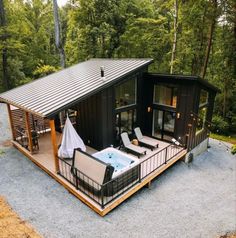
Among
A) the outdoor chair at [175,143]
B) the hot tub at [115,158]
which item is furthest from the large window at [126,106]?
the outdoor chair at [175,143]

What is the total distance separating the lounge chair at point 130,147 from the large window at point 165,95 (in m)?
2.50

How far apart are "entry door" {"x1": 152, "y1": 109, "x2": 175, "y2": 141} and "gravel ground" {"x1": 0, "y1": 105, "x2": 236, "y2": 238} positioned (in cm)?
193

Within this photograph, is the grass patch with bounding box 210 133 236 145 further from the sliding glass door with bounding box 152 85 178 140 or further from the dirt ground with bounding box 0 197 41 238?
the dirt ground with bounding box 0 197 41 238

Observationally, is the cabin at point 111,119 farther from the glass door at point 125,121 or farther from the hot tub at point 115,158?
the hot tub at point 115,158

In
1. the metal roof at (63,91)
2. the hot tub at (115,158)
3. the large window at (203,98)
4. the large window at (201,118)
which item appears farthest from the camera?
the large window at (201,118)

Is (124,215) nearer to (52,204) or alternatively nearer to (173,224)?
(173,224)

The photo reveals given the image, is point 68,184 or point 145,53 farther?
point 145,53

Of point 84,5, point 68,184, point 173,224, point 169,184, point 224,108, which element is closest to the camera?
point 173,224

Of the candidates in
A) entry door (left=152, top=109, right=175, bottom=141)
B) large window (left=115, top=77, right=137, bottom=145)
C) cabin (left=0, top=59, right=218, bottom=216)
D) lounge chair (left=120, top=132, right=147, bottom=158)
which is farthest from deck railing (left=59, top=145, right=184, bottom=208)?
entry door (left=152, top=109, right=175, bottom=141)

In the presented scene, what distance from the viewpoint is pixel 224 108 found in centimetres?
1623

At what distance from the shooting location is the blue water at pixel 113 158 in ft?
26.6

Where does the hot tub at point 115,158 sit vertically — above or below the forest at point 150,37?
below

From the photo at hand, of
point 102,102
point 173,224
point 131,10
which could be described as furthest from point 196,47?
point 173,224

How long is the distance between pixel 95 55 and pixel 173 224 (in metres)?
16.1
